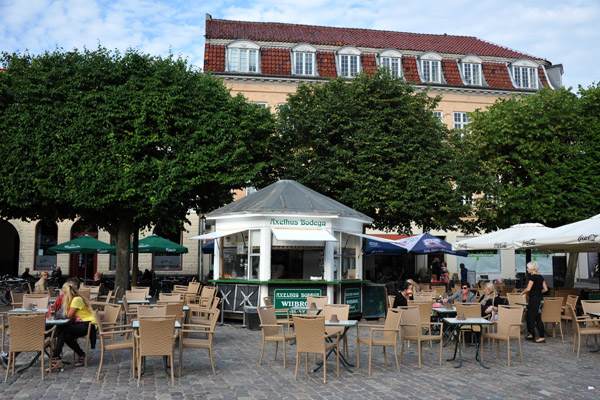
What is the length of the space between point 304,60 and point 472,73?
11.0 m

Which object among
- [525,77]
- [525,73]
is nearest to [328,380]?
[525,77]

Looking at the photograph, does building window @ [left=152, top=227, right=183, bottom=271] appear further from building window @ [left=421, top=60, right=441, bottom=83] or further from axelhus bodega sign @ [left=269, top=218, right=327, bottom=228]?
building window @ [left=421, top=60, right=441, bottom=83]

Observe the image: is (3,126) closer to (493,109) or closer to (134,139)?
(134,139)

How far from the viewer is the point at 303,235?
15.5m

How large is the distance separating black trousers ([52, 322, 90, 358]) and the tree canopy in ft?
56.4

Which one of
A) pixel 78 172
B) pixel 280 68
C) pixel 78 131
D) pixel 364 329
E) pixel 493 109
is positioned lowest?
pixel 364 329

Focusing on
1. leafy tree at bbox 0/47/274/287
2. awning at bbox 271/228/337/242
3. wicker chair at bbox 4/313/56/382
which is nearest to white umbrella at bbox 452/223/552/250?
awning at bbox 271/228/337/242

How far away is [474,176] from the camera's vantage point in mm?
23125

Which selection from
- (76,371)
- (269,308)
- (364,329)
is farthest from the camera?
(364,329)

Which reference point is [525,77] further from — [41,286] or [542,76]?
[41,286]

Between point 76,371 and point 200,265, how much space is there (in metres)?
22.7

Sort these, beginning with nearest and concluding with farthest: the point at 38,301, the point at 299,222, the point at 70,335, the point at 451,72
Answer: the point at 70,335, the point at 38,301, the point at 299,222, the point at 451,72

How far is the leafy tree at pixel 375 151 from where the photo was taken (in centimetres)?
2225

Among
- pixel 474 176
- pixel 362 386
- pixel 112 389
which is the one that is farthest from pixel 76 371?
pixel 474 176
